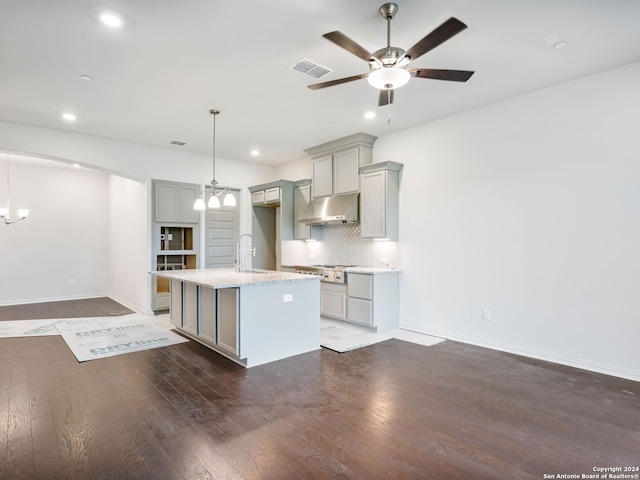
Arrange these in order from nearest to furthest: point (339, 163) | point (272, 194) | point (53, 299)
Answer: point (339, 163) → point (272, 194) → point (53, 299)

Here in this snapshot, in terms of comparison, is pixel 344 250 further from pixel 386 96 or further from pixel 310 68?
pixel 386 96

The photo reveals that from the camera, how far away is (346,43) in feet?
7.55

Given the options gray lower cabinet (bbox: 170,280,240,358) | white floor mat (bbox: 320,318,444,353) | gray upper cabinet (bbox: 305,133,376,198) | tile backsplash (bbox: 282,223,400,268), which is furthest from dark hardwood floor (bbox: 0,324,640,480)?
gray upper cabinet (bbox: 305,133,376,198)

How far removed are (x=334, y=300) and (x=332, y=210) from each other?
1504 millimetres

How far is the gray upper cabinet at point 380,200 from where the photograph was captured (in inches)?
208

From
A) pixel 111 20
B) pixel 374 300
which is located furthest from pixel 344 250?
pixel 111 20

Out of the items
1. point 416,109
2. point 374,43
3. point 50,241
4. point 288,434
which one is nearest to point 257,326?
point 288,434

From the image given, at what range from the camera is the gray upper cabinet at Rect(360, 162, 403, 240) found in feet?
17.3

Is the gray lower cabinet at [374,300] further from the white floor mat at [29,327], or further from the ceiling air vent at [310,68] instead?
the white floor mat at [29,327]

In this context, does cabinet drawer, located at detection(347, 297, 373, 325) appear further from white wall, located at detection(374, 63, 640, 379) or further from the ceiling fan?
the ceiling fan

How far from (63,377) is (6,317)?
3929 mm

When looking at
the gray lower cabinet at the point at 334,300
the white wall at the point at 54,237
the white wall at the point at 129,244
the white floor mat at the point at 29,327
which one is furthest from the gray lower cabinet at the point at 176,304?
the white wall at the point at 54,237

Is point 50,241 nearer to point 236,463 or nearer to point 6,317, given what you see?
point 6,317

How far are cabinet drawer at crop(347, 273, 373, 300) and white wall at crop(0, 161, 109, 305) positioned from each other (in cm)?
643
